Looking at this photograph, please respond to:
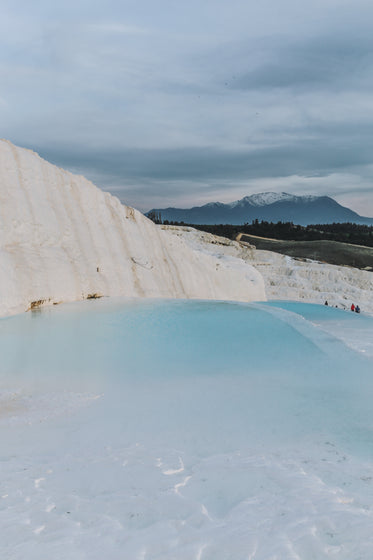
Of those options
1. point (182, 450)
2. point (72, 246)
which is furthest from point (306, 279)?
point (182, 450)

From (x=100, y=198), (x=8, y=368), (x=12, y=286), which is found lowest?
(x=8, y=368)

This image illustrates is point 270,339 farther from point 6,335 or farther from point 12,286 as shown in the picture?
point 12,286

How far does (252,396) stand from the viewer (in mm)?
4699

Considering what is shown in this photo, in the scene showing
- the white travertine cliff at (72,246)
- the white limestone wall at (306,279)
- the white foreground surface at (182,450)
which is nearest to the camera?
the white foreground surface at (182,450)

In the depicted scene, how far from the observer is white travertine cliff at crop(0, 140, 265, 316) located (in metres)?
9.20

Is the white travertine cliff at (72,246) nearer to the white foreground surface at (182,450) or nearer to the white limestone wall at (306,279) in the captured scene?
the white foreground surface at (182,450)

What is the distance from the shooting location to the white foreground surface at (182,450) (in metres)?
2.24

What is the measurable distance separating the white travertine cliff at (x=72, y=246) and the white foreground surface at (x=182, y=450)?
2300 millimetres

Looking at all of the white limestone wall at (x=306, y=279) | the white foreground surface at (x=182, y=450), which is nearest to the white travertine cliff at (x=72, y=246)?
the white foreground surface at (x=182, y=450)

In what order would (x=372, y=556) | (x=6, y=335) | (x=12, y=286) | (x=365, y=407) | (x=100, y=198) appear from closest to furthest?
(x=372, y=556), (x=365, y=407), (x=6, y=335), (x=12, y=286), (x=100, y=198)

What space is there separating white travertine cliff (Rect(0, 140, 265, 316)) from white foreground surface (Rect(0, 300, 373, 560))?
2300mm

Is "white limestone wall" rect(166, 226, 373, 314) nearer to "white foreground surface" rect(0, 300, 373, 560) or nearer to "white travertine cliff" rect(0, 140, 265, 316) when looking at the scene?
"white travertine cliff" rect(0, 140, 265, 316)

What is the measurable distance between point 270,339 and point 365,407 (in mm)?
3327

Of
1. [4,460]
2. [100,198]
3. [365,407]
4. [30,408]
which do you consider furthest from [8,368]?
[100,198]
